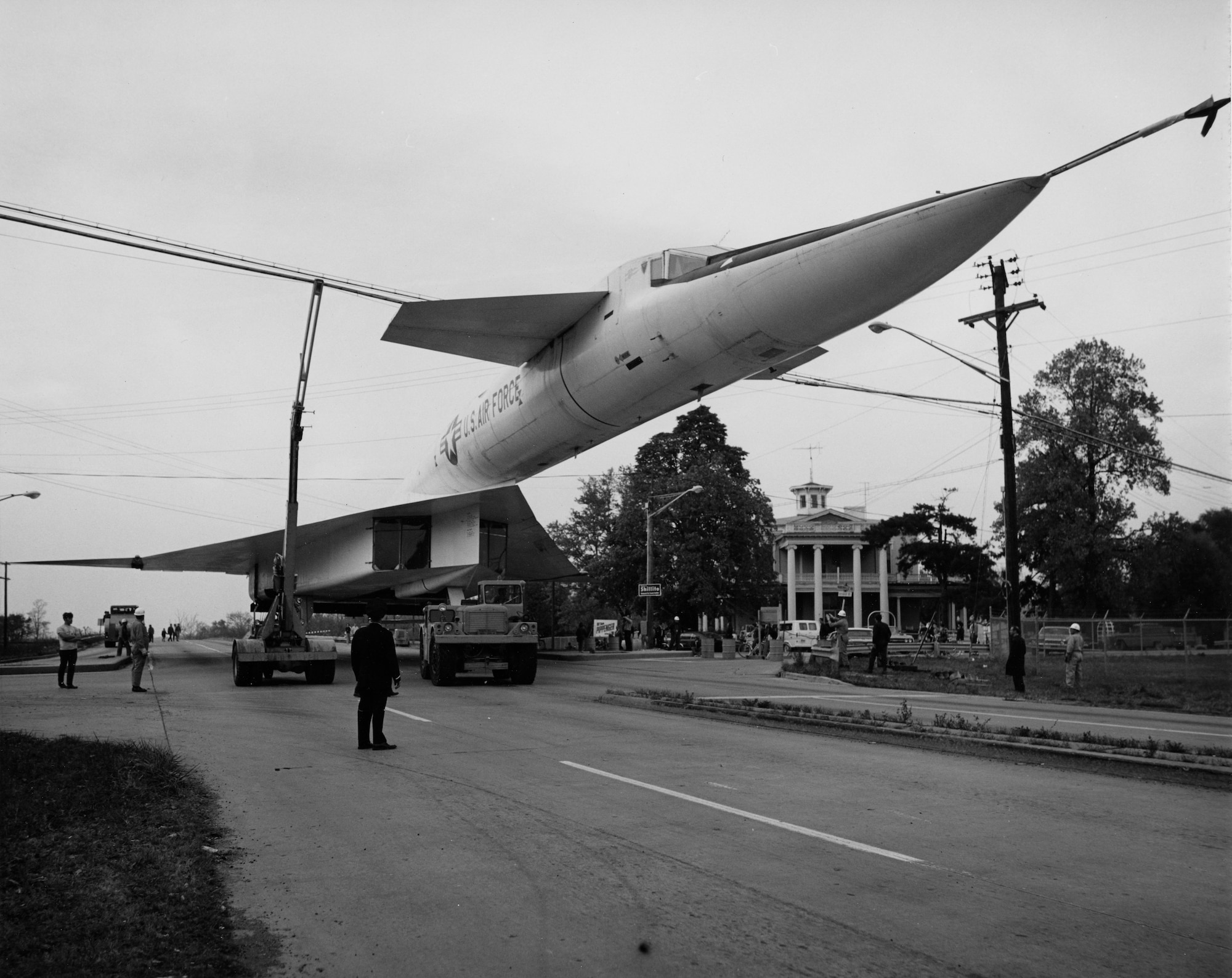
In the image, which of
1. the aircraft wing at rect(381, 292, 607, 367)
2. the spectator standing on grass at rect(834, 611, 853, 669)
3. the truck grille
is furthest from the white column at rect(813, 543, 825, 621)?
the aircraft wing at rect(381, 292, 607, 367)

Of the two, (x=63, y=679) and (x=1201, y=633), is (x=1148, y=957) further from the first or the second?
(x=1201, y=633)

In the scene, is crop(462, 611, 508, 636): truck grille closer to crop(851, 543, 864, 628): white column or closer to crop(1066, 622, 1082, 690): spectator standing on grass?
crop(1066, 622, 1082, 690): spectator standing on grass

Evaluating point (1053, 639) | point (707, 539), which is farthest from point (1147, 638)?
point (707, 539)

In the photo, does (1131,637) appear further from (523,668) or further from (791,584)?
(791,584)

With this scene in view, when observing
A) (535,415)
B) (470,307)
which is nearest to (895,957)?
(470,307)

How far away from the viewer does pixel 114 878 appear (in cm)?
486

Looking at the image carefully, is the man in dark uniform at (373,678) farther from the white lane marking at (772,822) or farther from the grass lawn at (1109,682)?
the grass lawn at (1109,682)

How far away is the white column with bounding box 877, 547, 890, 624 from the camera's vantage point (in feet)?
226

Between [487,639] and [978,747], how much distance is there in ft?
36.4

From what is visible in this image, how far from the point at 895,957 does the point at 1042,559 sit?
4271cm

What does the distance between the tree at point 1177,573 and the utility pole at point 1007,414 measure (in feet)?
26.9

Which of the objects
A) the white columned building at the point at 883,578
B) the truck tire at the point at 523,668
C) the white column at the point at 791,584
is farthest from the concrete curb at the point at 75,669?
the white column at the point at 791,584

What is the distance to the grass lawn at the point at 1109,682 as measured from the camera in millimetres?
16703

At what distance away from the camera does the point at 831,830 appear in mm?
6062
